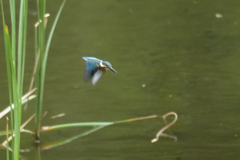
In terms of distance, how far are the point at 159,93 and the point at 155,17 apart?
3.21ft

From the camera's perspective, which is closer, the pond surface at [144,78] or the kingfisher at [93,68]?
the kingfisher at [93,68]

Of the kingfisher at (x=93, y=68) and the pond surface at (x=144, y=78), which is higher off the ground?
the kingfisher at (x=93, y=68)

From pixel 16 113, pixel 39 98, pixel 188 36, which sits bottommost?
pixel 188 36

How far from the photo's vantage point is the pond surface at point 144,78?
142 centimetres

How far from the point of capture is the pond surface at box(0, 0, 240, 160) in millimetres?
1421

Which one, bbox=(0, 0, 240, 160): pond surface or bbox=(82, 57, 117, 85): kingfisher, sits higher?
bbox=(82, 57, 117, 85): kingfisher

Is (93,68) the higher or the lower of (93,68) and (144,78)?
the higher

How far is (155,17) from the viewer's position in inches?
104

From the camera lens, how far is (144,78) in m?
1.94

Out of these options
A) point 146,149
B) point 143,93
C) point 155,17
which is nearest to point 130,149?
point 146,149

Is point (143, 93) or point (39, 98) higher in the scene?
point (39, 98)

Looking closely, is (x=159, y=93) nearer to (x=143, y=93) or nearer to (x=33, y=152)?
(x=143, y=93)

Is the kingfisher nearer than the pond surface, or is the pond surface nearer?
the kingfisher

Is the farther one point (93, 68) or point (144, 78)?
point (144, 78)
